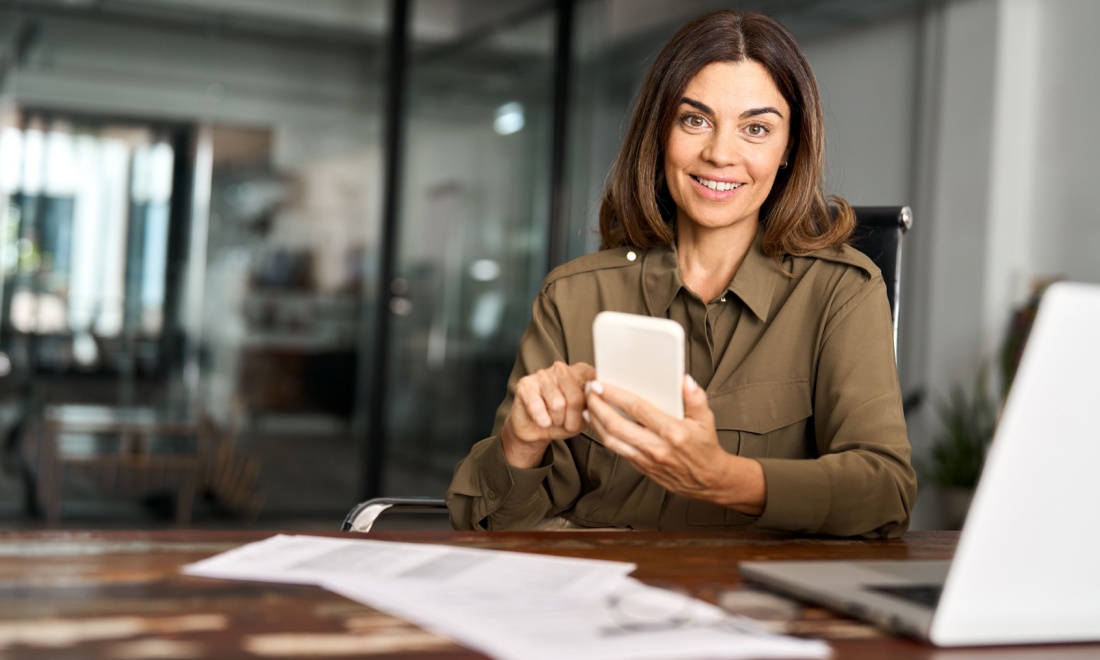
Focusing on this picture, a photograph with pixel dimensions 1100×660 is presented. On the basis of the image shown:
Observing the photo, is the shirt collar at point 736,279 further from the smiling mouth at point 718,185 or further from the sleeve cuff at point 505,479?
the sleeve cuff at point 505,479

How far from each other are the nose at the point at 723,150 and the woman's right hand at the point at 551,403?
501 mm

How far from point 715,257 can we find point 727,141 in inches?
7.7

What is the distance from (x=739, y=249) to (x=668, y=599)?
0.97 meters

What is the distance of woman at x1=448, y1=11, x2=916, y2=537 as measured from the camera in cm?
138

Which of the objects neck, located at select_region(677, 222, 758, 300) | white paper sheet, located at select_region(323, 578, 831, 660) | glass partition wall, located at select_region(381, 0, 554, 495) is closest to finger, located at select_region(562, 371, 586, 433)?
white paper sheet, located at select_region(323, 578, 831, 660)

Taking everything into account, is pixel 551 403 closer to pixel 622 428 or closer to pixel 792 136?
pixel 622 428

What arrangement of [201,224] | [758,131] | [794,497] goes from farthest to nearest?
[201,224] → [758,131] → [794,497]

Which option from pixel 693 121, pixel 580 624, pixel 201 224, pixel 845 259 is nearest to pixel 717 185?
pixel 693 121

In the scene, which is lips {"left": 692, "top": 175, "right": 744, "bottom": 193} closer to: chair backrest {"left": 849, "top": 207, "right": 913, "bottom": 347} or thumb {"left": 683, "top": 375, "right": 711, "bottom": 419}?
chair backrest {"left": 849, "top": 207, "right": 913, "bottom": 347}

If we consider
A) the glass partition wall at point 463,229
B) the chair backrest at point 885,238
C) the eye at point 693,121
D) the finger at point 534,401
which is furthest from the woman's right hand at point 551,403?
the glass partition wall at point 463,229

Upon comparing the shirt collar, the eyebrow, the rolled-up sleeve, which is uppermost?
the eyebrow

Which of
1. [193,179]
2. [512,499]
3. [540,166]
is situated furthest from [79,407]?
[512,499]

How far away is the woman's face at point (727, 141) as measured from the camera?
64.3 inches

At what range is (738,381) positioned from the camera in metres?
1.56
